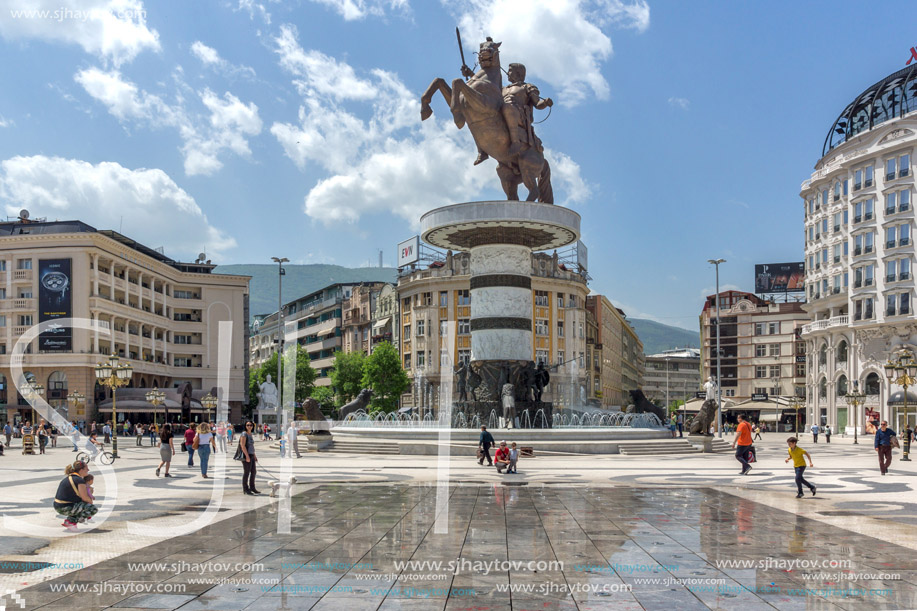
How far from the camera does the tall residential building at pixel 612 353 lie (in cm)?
9900

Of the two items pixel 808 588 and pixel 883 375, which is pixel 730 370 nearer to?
pixel 883 375

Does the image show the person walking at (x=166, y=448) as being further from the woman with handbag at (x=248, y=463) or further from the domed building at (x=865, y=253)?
the domed building at (x=865, y=253)

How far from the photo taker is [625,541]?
12.3 metres

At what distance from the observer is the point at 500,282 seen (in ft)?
116

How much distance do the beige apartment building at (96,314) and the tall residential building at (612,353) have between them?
42.1 m

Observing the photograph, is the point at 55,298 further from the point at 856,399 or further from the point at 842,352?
the point at 842,352

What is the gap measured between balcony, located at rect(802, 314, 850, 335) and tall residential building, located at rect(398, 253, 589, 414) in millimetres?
21871

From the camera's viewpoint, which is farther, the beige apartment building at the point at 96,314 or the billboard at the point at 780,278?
the billboard at the point at 780,278

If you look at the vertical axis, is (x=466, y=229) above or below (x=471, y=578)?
above

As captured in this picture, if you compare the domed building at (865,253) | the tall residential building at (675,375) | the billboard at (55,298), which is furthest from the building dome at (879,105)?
the tall residential building at (675,375)

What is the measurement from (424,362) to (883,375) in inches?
1645

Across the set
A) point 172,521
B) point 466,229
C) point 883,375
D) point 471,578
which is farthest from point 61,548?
point 883,375

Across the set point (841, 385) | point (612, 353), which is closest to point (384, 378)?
point (841, 385)

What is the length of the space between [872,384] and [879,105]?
23.7 m
